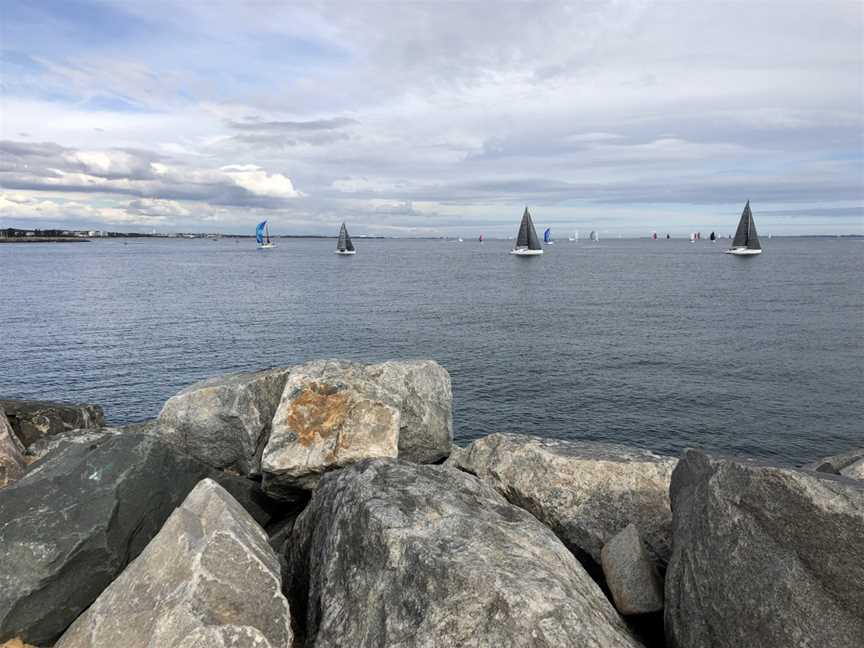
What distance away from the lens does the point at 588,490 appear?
9.27 m

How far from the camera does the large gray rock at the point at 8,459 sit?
10.9 meters

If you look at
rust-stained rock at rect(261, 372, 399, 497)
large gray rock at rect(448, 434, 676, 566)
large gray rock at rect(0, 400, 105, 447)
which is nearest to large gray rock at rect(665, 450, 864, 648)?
large gray rock at rect(448, 434, 676, 566)

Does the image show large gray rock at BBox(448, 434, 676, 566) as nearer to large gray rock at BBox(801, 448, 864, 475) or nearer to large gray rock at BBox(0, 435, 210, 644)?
large gray rock at BBox(801, 448, 864, 475)

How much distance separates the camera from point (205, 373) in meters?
38.1

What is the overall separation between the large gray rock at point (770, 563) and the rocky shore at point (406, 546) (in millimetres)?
16

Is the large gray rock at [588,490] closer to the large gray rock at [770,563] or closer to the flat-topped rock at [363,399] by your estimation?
the flat-topped rock at [363,399]

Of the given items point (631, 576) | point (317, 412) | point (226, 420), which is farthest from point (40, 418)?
point (631, 576)

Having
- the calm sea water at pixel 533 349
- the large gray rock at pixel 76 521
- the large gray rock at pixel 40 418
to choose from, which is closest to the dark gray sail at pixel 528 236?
the calm sea water at pixel 533 349

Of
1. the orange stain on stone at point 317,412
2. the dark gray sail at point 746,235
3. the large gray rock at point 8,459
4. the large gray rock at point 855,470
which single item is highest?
the dark gray sail at point 746,235

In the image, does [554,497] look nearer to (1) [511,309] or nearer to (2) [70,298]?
(1) [511,309]

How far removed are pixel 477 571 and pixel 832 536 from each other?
325cm

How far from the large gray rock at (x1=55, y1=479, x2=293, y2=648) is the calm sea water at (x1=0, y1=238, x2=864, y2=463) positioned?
20.8 meters

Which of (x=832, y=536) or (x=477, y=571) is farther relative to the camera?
(x=477, y=571)

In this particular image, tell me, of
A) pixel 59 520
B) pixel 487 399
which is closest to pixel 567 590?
pixel 59 520
